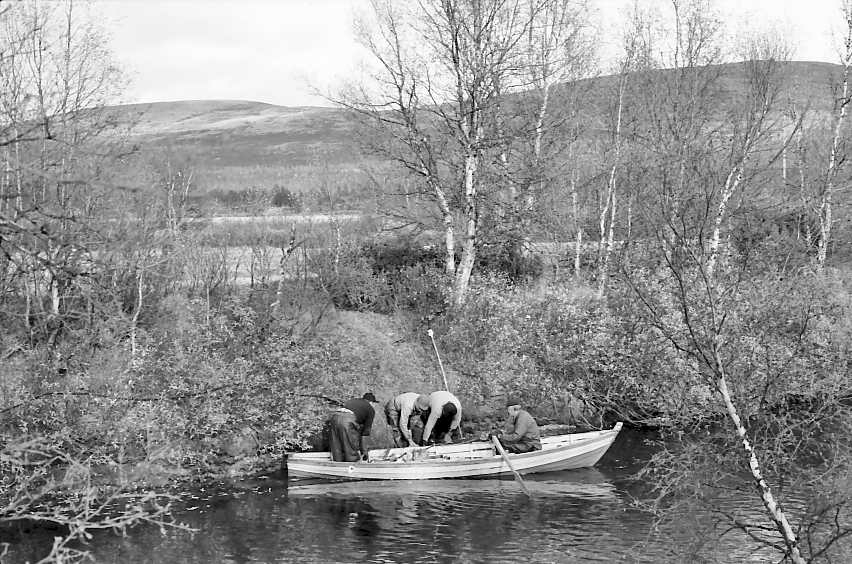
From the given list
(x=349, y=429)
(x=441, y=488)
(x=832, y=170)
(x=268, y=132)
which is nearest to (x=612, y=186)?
(x=832, y=170)

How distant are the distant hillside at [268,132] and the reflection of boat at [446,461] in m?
9.48

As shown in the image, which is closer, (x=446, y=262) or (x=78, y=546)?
(x=78, y=546)

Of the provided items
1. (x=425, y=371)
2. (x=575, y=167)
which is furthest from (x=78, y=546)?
(x=575, y=167)

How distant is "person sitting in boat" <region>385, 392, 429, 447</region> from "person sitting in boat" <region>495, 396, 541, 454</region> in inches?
70.0

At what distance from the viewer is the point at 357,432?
61.7 ft

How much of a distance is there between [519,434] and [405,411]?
244 cm

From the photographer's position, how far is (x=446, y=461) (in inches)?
717

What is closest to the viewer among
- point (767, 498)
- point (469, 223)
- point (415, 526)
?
point (767, 498)

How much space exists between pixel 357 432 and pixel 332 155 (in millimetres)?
45737

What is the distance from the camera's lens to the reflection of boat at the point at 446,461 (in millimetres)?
18234

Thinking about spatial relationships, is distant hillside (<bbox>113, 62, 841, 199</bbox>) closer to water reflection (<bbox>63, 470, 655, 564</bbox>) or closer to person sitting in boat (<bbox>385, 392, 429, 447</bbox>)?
person sitting in boat (<bbox>385, 392, 429, 447</bbox>)

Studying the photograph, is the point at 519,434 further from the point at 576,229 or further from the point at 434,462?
the point at 576,229

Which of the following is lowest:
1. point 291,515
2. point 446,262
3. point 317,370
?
point 291,515

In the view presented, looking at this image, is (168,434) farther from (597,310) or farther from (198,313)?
(597,310)
